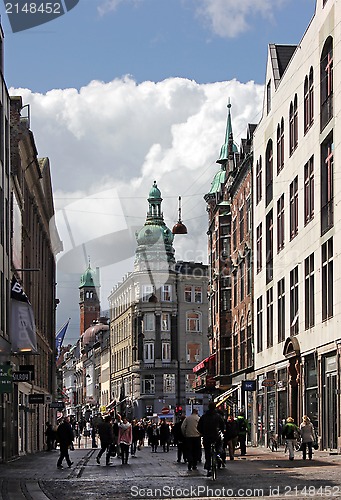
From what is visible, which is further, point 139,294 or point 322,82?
point 139,294

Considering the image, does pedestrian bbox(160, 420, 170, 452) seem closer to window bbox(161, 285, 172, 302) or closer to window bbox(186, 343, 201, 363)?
window bbox(186, 343, 201, 363)

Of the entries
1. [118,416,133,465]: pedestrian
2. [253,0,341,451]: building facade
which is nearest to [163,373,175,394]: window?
[253,0,341,451]: building facade

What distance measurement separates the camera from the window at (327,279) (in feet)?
135

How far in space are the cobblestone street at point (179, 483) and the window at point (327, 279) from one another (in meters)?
8.39

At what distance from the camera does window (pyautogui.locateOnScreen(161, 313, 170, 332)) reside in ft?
474

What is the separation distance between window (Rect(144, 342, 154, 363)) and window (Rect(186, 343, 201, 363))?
4732mm

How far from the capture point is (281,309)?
5353cm

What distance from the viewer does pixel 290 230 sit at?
50281 mm

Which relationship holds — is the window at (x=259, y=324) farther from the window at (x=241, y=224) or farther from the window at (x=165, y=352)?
the window at (x=165, y=352)

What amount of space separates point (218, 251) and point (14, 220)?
31212 mm

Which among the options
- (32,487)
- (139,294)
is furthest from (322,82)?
(139,294)

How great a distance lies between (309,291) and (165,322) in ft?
327

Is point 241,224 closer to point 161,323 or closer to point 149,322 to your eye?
point 161,323

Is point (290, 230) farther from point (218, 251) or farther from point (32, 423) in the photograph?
point (218, 251)
